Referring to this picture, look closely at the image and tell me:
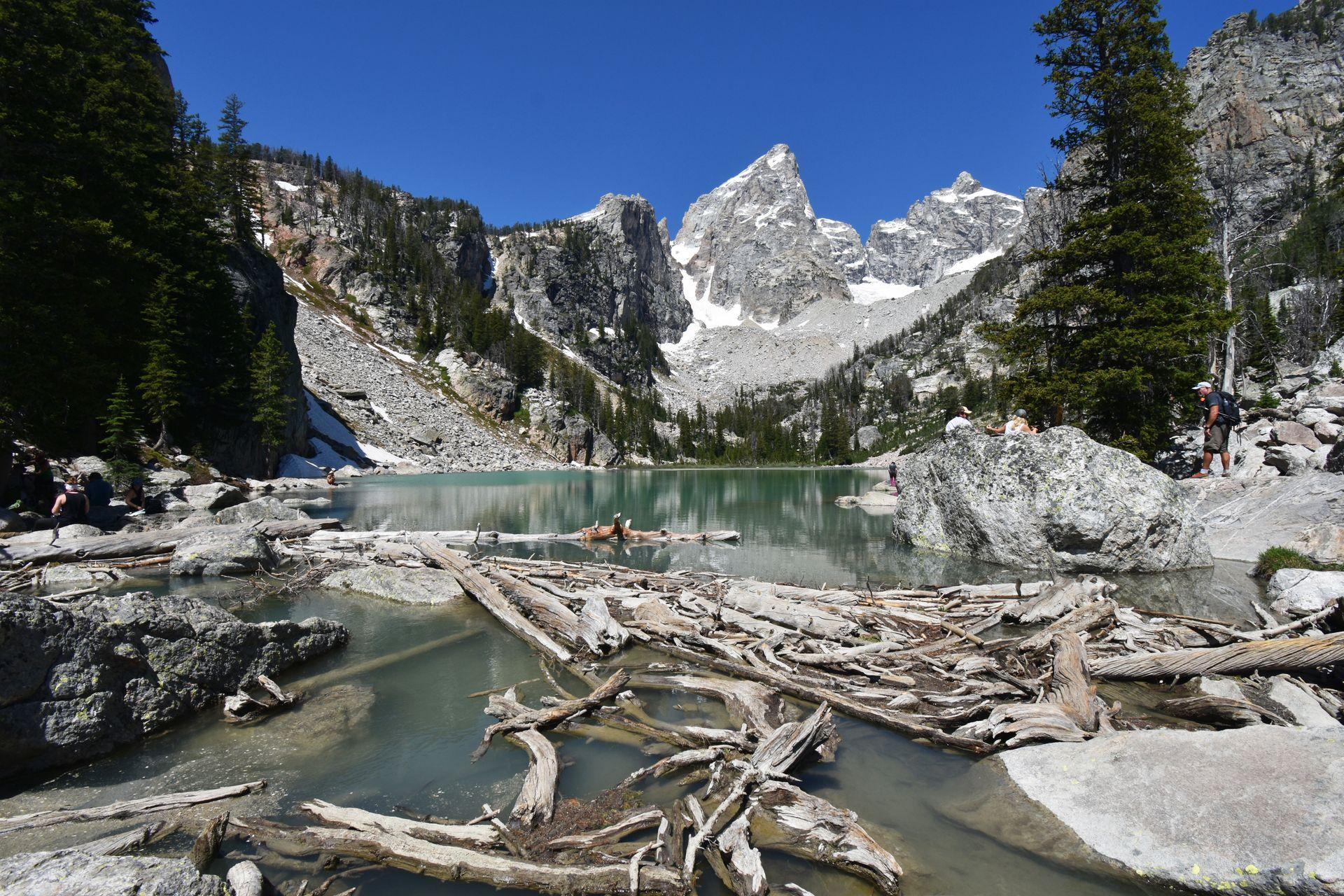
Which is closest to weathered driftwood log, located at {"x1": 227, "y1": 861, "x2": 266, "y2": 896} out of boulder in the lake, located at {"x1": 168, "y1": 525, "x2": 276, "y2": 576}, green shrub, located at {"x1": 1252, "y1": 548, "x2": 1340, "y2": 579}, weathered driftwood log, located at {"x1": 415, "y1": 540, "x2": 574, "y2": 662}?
weathered driftwood log, located at {"x1": 415, "y1": 540, "x2": 574, "y2": 662}

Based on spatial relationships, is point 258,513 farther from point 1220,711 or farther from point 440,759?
point 1220,711

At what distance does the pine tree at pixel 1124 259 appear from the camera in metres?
17.5

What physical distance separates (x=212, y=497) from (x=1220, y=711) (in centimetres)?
3078

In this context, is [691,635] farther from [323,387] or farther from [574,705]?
[323,387]

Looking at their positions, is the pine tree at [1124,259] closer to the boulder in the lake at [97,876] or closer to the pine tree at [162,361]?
the boulder in the lake at [97,876]

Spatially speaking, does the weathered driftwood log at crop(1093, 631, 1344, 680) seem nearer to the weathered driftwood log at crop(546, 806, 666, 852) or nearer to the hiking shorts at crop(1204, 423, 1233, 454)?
the weathered driftwood log at crop(546, 806, 666, 852)

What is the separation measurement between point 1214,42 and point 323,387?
24651cm

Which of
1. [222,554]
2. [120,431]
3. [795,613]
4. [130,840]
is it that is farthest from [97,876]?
[120,431]

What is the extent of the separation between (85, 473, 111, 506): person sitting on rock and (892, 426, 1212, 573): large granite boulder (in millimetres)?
26325

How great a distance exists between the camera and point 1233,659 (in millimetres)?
6711

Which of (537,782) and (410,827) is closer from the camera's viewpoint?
(410,827)

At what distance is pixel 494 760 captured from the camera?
18.7ft

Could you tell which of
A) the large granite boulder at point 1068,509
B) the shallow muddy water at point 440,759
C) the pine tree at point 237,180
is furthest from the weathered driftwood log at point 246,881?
the pine tree at point 237,180

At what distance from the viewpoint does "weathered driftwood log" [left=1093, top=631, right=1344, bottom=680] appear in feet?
20.2
